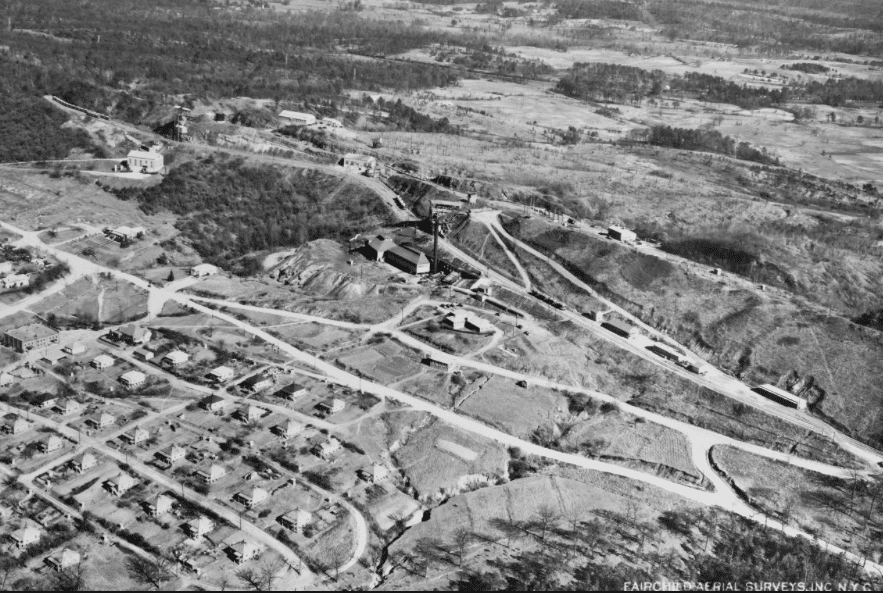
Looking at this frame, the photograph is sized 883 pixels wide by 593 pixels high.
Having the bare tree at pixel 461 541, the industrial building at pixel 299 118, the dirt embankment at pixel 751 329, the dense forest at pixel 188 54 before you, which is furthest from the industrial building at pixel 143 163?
the bare tree at pixel 461 541

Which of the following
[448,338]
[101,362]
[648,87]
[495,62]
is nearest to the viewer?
[101,362]

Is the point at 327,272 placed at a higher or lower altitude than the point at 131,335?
higher

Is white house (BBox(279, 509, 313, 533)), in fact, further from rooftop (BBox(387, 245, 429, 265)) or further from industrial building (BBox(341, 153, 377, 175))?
industrial building (BBox(341, 153, 377, 175))

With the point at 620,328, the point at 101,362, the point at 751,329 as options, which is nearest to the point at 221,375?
the point at 101,362

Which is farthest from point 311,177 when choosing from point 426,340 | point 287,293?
point 426,340

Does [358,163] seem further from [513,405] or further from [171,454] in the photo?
[171,454]

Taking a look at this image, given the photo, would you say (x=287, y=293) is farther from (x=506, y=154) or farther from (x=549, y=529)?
(x=506, y=154)
